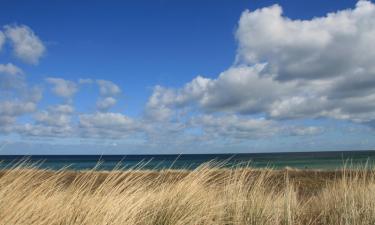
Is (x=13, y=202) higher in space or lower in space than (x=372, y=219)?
higher

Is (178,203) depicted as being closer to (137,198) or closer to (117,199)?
(137,198)

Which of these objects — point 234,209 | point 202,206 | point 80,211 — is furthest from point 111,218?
point 234,209

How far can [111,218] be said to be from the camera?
425 cm

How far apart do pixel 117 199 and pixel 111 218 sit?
430mm

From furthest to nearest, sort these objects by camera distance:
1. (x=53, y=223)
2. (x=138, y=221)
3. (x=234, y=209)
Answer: (x=234, y=209) < (x=138, y=221) < (x=53, y=223)

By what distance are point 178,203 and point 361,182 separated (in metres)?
3.62

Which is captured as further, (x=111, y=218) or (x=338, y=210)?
(x=338, y=210)

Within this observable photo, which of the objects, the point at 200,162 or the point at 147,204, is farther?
the point at 200,162

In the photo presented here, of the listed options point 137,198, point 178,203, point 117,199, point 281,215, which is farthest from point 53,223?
point 281,215

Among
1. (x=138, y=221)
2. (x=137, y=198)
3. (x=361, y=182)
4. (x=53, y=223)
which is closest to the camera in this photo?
(x=53, y=223)

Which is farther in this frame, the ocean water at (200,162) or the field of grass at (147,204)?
the ocean water at (200,162)

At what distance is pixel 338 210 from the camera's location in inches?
240

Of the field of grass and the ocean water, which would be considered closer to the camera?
the field of grass

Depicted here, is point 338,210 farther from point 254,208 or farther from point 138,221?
point 138,221
